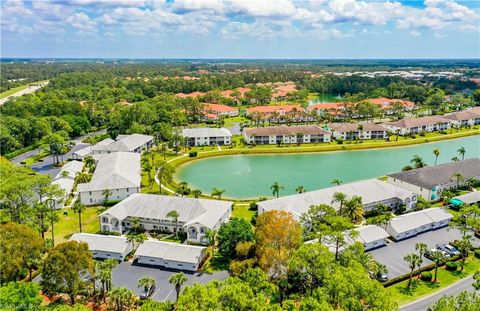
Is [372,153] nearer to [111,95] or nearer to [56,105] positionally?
[56,105]

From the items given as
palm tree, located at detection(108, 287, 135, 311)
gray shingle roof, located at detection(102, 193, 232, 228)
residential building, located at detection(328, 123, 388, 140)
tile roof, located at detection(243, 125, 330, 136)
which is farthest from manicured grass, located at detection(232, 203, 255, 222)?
residential building, located at detection(328, 123, 388, 140)

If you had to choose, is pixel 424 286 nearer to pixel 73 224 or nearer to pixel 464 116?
pixel 73 224

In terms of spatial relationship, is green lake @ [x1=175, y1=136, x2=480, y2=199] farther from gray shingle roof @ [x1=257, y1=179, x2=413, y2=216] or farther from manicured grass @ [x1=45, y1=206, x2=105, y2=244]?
manicured grass @ [x1=45, y1=206, x2=105, y2=244]

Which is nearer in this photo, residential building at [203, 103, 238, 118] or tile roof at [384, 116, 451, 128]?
tile roof at [384, 116, 451, 128]

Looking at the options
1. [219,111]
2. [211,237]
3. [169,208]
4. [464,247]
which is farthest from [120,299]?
[219,111]

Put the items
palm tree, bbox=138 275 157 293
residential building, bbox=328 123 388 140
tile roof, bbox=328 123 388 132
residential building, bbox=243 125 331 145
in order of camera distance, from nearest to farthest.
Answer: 1. palm tree, bbox=138 275 157 293
2. residential building, bbox=243 125 331 145
3. residential building, bbox=328 123 388 140
4. tile roof, bbox=328 123 388 132

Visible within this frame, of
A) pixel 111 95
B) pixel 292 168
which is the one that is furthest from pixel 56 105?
pixel 292 168
